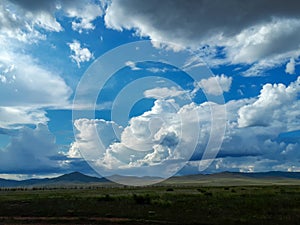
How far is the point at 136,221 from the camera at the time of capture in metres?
41.1

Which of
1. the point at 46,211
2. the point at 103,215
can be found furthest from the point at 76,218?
the point at 46,211

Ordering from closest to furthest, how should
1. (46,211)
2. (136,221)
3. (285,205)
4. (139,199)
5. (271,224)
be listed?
(271,224)
(136,221)
(46,211)
(285,205)
(139,199)

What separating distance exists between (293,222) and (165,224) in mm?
13056

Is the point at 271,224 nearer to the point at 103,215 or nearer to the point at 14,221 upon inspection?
the point at 103,215

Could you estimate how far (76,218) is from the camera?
44.0 meters

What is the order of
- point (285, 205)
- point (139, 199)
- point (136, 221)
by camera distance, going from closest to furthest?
point (136, 221)
point (285, 205)
point (139, 199)

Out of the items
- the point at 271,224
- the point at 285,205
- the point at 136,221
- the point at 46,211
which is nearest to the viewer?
the point at 271,224

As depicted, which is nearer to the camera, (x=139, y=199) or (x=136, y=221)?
(x=136, y=221)

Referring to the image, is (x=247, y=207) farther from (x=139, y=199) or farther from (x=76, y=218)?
(x=76, y=218)

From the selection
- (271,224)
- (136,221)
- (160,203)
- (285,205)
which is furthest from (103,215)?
(285,205)

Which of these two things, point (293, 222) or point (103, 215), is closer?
point (293, 222)

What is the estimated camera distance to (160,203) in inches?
2365

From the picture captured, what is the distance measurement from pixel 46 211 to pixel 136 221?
17042mm

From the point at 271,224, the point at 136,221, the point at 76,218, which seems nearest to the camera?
the point at 271,224
